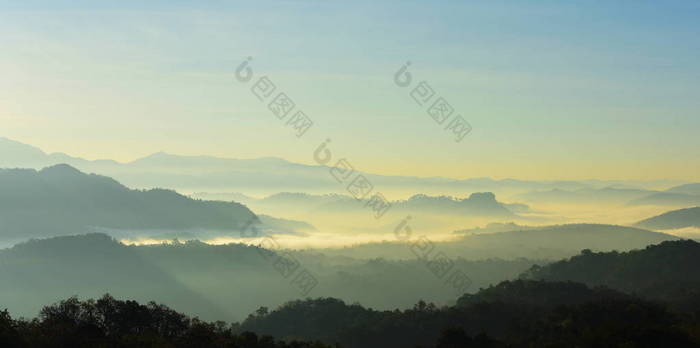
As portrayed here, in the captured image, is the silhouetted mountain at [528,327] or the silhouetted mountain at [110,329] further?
the silhouetted mountain at [528,327]

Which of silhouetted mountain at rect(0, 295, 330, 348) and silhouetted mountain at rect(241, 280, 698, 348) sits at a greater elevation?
silhouetted mountain at rect(0, 295, 330, 348)

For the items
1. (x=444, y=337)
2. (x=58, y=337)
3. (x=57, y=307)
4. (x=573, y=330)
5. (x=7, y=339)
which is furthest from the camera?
(x=573, y=330)

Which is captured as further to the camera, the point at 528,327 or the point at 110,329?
the point at 528,327

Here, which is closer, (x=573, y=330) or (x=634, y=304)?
(x=573, y=330)

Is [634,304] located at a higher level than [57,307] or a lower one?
lower

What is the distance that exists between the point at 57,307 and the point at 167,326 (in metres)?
14.0

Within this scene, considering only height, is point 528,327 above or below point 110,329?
below

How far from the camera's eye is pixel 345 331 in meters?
186

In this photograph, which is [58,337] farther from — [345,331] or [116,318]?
[345,331]

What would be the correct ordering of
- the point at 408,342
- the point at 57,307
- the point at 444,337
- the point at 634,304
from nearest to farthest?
the point at 57,307 → the point at 444,337 → the point at 634,304 → the point at 408,342

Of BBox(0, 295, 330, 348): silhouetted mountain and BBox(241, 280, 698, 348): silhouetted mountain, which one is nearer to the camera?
BBox(0, 295, 330, 348): silhouetted mountain

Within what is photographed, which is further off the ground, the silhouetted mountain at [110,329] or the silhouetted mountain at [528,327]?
the silhouetted mountain at [110,329]

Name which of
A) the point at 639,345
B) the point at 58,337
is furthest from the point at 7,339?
the point at 639,345

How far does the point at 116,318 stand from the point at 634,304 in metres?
110
